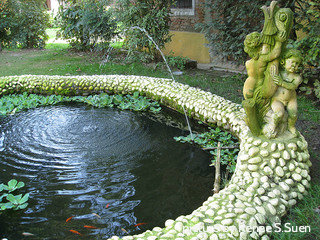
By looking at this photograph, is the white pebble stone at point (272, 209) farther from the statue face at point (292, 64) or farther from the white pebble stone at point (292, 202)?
the statue face at point (292, 64)

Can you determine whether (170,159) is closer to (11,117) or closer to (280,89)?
(280,89)

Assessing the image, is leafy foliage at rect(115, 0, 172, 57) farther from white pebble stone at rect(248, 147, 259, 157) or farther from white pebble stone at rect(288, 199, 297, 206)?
white pebble stone at rect(288, 199, 297, 206)

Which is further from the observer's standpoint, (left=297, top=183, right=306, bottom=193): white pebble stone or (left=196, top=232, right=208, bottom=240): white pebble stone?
(left=297, top=183, right=306, bottom=193): white pebble stone

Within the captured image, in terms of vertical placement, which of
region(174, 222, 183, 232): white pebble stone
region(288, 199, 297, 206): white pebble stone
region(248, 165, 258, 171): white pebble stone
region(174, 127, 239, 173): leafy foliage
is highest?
region(248, 165, 258, 171): white pebble stone

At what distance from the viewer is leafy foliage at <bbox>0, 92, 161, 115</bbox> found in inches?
240

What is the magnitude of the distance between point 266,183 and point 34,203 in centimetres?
253

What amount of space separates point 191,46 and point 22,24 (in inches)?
282

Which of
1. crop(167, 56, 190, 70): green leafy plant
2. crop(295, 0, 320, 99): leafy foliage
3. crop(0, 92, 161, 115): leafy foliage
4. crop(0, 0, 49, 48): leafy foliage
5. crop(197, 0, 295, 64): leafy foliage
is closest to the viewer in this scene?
crop(295, 0, 320, 99): leafy foliage

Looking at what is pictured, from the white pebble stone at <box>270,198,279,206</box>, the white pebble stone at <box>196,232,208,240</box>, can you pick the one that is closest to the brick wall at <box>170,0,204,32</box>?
the white pebble stone at <box>270,198,279,206</box>

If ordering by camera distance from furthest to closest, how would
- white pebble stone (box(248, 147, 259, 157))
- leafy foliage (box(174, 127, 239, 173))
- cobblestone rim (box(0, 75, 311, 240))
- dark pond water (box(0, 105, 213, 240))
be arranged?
leafy foliage (box(174, 127, 239, 173)), white pebble stone (box(248, 147, 259, 157)), dark pond water (box(0, 105, 213, 240)), cobblestone rim (box(0, 75, 311, 240))

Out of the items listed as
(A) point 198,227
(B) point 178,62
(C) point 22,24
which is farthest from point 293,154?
(C) point 22,24

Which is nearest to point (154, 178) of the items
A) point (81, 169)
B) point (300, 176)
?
point (81, 169)

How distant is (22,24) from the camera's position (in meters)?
11.9

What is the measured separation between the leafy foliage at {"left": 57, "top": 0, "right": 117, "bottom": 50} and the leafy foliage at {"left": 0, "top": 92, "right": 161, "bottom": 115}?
363 cm
